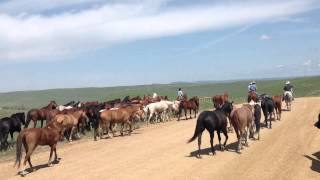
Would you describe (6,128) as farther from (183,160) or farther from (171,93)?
(171,93)

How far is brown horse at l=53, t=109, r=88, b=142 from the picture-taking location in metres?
24.8

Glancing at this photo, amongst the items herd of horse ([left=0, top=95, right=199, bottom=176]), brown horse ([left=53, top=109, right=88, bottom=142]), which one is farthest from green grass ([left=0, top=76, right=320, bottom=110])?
brown horse ([left=53, top=109, right=88, bottom=142])

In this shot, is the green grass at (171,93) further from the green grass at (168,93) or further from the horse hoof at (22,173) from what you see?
the horse hoof at (22,173)

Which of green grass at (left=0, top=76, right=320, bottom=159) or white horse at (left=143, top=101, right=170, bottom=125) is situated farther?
green grass at (left=0, top=76, right=320, bottom=159)

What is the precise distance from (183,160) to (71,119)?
417 inches

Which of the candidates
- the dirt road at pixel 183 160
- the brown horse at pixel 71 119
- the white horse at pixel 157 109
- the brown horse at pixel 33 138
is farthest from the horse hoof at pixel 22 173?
the white horse at pixel 157 109

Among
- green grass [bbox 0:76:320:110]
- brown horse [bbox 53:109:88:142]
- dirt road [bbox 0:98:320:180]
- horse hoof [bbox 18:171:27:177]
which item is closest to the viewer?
dirt road [bbox 0:98:320:180]

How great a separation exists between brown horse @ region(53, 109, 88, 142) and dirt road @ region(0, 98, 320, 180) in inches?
61.5

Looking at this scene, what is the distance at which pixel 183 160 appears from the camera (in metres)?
16.9

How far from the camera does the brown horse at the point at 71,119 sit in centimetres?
2478

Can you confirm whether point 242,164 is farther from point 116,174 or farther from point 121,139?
point 121,139

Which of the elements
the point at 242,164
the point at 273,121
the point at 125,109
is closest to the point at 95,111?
the point at 125,109

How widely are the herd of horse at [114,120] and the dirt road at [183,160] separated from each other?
814mm

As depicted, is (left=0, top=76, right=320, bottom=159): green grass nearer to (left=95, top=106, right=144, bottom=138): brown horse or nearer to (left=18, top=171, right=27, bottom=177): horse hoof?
(left=95, top=106, right=144, bottom=138): brown horse
